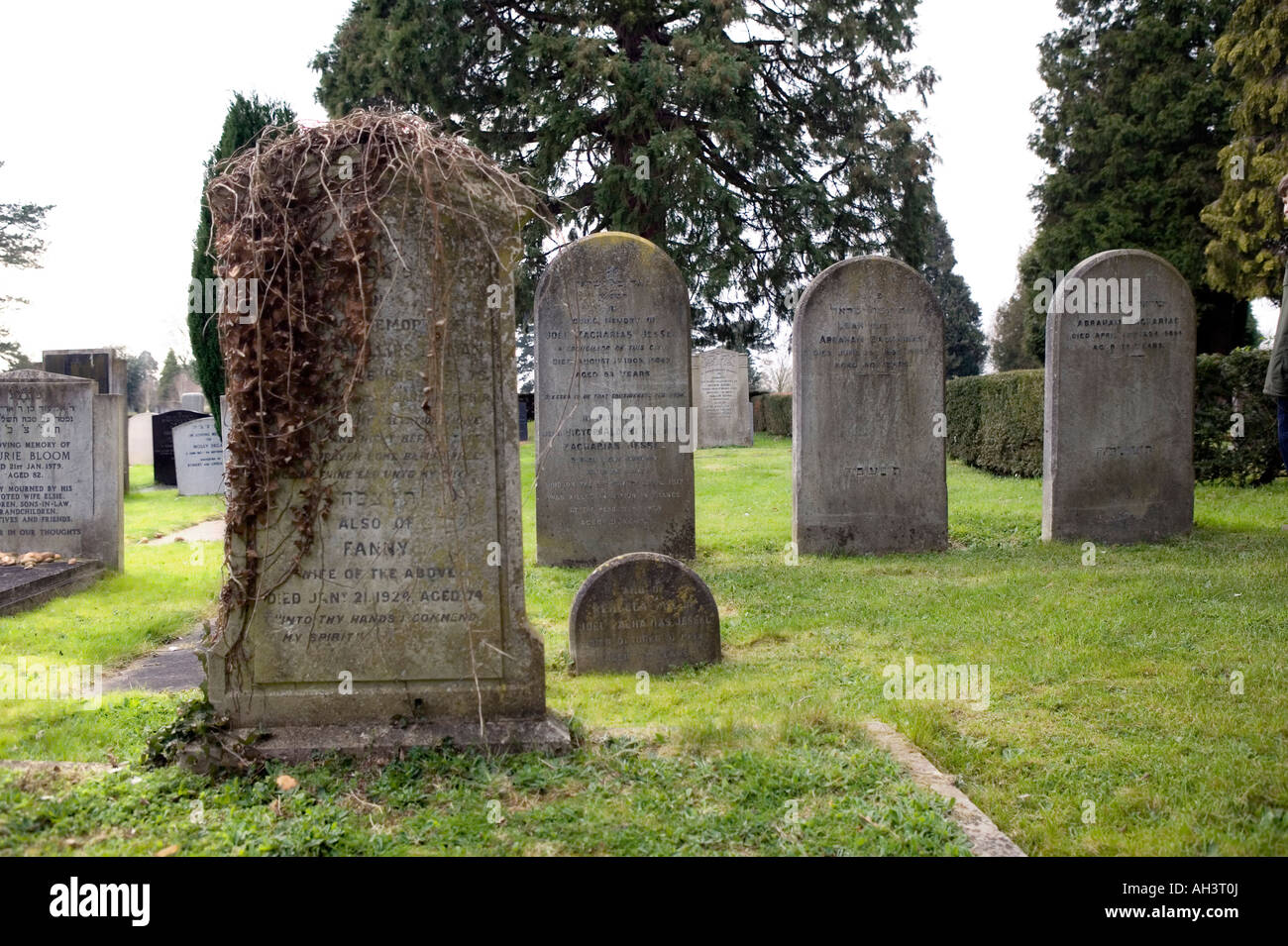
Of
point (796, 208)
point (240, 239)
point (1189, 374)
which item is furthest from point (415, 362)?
point (796, 208)

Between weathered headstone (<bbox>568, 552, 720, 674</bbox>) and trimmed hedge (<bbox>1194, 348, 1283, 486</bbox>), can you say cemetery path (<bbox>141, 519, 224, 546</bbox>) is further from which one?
trimmed hedge (<bbox>1194, 348, 1283, 486</bbox>)

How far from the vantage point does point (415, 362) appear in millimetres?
4129

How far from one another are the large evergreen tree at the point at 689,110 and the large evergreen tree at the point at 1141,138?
4.13 m

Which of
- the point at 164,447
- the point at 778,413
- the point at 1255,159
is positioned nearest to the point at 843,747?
the point at 1255,159

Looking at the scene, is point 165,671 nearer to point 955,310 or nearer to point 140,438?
point 140,438

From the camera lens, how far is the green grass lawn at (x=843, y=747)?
326 cm

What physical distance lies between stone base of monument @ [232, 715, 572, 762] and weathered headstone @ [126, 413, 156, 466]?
86.7ft

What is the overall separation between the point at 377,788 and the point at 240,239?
2309mm

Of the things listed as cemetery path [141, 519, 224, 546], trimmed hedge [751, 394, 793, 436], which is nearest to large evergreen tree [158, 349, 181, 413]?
trimmed hedge [751, 394, 793, 436]

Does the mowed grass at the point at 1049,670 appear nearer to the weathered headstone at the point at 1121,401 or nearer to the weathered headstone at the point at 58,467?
the weathered headstone at the point at 1121,401

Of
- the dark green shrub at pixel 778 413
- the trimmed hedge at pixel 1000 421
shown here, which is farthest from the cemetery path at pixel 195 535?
the dark green shrub at pixel 778 413

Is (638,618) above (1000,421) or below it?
below

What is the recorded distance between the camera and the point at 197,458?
17.7 meters

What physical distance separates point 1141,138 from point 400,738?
24929mm
